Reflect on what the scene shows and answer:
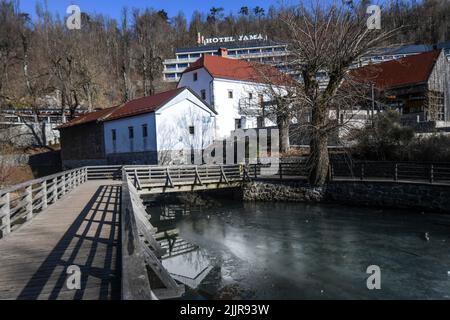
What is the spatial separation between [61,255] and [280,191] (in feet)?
54.5

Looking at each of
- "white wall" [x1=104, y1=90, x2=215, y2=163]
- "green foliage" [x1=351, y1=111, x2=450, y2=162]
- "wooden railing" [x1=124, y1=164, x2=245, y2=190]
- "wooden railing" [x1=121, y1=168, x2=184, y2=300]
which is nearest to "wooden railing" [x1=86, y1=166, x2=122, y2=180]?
"wooden railing" [x1=124, y1=164, x2=245, y2=190]

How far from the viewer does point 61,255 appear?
20.6 feet

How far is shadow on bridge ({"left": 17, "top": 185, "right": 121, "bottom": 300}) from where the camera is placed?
4.56 metres

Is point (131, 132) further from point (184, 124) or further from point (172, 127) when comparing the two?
point (184, 124)

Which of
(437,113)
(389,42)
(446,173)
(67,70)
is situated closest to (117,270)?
(446,173)

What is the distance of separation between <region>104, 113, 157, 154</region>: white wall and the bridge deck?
57.4ft

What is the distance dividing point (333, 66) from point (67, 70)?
3422 centimetres

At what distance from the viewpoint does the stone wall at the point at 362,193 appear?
643 inches

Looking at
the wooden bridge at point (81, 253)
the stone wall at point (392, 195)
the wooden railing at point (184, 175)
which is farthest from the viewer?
the wooden railing at point (184, 175)

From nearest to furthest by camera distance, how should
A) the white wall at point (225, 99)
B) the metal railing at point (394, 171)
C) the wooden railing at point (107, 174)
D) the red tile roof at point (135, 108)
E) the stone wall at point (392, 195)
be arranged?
the stone wall at point (392, 195)
the metal railing at point (394, 171)
the wooden railing at point (107, 174)
the red tile roof at point (135, 108)
the white wall at point (225, 99)

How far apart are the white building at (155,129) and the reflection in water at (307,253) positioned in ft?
34.3

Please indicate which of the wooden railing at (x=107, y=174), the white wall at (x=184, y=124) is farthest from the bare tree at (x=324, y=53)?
the wooden railing at (x=107, y=174)

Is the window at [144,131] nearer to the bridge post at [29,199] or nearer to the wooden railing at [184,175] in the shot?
the wooden railing at [184,175]

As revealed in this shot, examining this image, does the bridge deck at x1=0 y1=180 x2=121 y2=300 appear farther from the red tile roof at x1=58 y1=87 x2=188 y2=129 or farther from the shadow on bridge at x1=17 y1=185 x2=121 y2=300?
the red tile roof at x1=58 y1=87 x2=188 y2=129
